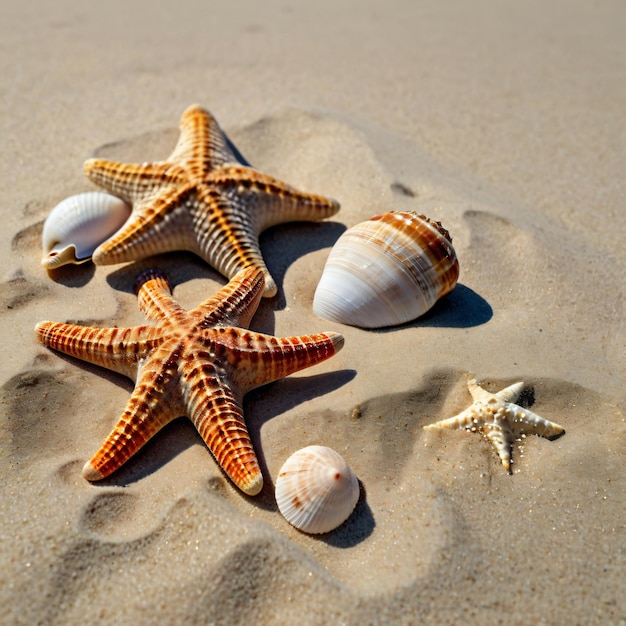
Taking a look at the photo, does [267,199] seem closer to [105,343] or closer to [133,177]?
[133,177]

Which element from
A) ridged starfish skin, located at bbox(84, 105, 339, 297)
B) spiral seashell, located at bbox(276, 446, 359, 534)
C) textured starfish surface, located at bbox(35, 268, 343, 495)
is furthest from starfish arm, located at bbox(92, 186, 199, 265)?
spiral seashell, located at bbox(276, 446, 359, 534)

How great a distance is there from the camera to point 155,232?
14.8ft

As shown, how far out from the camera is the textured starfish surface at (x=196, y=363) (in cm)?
335

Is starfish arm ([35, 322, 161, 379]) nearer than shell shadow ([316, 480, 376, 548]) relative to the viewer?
No

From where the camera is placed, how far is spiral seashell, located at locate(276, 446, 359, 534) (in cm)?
317

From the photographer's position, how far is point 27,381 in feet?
12.4

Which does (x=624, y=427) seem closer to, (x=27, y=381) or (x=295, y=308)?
(x=295, y=308)

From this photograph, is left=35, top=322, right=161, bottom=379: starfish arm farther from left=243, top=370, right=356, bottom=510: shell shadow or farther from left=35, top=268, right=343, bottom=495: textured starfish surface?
left=243, top=370, right=356, bottom=510: shell shadow

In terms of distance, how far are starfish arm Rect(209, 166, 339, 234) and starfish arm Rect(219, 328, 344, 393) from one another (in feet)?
4.34

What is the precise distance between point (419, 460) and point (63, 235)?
3132mm

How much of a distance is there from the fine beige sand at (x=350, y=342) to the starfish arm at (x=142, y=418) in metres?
0.14

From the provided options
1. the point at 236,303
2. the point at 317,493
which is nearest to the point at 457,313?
the point at 236,303

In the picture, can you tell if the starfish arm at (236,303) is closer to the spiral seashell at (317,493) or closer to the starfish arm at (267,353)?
the starfish arm at (267,353)

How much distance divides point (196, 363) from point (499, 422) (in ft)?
6.15
